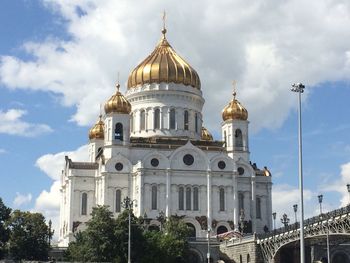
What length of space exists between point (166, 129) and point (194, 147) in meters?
7.05

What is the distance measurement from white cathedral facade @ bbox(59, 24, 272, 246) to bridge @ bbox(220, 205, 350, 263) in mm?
9269

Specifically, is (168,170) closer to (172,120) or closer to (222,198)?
(222,198)

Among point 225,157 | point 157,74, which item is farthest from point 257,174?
point 157,74

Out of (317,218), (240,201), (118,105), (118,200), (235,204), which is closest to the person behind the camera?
(317,218)

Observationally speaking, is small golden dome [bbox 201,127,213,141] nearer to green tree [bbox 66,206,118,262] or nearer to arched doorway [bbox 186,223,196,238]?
arched doorway [bbox 186,223,196,238]

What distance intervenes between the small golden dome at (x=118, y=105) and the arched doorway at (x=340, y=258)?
3357cm

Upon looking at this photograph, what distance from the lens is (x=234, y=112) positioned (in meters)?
99.4

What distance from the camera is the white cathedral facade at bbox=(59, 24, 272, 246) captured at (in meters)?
92.3

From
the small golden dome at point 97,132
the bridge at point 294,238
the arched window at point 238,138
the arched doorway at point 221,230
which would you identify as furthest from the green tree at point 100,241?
the small golden dome at point 97,132

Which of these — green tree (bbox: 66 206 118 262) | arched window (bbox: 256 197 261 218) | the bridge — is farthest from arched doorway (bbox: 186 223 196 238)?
green tree (bbox: 66 206 118 262)

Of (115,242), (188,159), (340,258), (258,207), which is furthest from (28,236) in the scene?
(340,258)

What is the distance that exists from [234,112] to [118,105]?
16.9 meters

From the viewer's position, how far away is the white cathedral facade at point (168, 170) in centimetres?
9231

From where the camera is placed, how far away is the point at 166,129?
3952 inches
